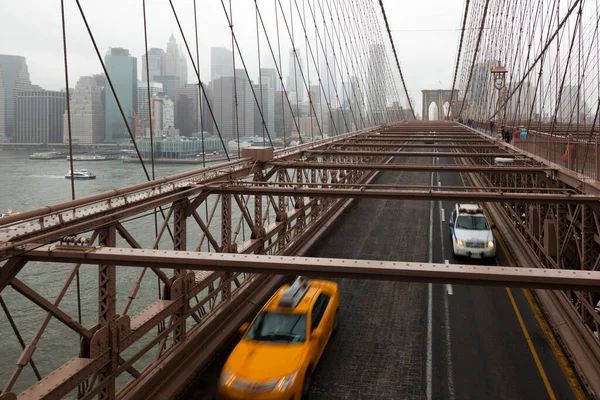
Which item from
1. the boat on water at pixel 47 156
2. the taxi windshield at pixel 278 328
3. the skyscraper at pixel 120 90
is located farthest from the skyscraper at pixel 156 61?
the taxi windshield at pixel 278 328

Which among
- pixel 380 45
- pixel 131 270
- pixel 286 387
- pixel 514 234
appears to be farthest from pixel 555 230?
pixel 380 45

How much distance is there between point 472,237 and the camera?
1708 centimetres

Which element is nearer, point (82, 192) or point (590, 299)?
point (590, 299)

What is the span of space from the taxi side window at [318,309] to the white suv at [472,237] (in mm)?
8003

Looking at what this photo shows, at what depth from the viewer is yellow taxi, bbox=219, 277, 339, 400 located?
7.70m

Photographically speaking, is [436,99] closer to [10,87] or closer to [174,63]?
[174,63]

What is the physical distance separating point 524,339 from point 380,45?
8468 centimetres

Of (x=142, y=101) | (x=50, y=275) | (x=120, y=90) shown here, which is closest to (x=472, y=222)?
(x=142, y=101)

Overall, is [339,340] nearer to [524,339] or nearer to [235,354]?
[235,354]

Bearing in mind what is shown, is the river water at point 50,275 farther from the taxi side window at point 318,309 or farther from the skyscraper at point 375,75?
the skyscraper at point 375,75

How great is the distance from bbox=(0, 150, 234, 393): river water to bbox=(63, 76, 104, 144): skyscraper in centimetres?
72

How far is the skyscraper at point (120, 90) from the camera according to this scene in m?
13.6

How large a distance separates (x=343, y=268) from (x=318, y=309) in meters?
4.65

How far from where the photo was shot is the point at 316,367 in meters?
9.32
